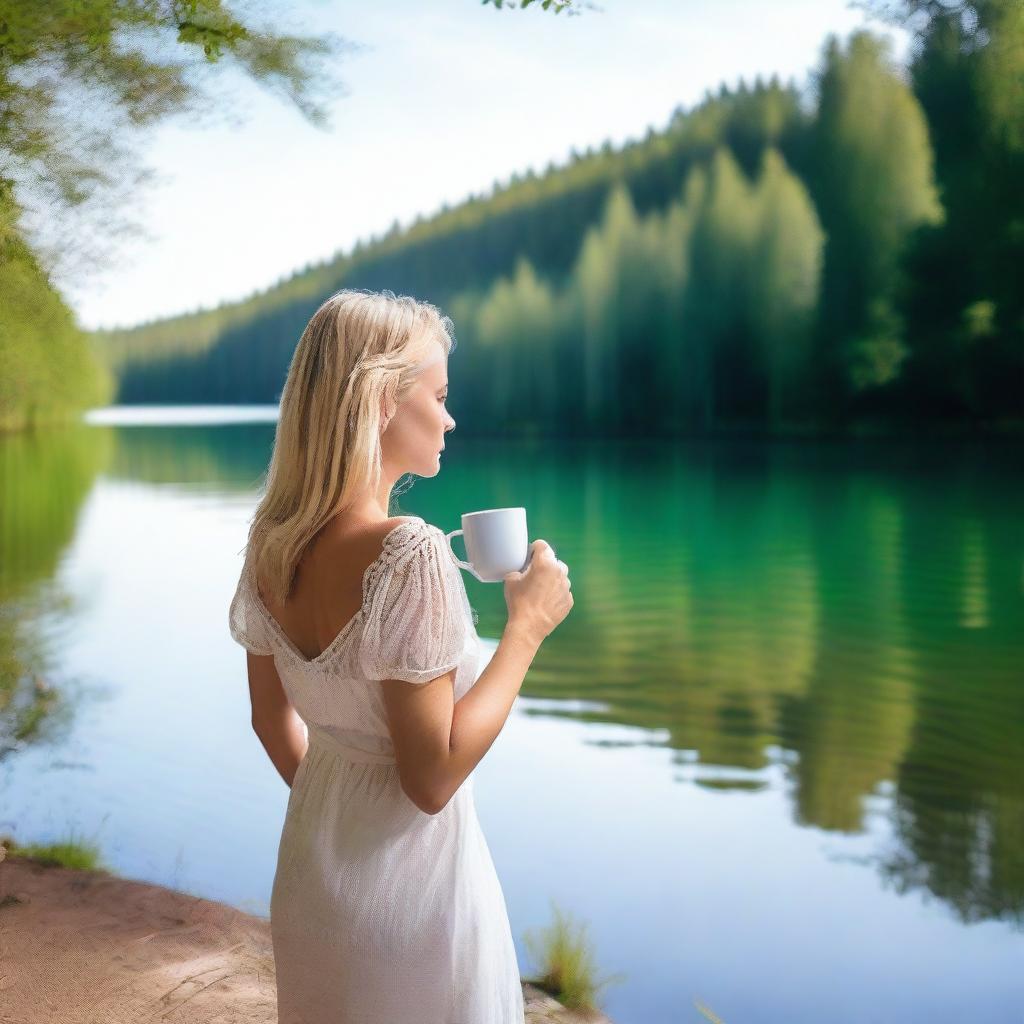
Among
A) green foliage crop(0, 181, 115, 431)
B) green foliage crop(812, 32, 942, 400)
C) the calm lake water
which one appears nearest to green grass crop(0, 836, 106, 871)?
the calm lake water

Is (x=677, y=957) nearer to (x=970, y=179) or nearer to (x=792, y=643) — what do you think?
(x=792, y=643)

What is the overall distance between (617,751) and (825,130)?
36.4 metres

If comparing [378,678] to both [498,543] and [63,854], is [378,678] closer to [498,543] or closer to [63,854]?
[498,543]

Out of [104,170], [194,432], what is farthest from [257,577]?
[194,432]

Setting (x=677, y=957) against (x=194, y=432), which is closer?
(x=677, y=957)

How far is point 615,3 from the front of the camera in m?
76.6

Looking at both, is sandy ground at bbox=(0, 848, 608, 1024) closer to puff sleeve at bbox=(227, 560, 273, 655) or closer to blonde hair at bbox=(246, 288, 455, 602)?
puff sleeve at bbox=(227, 560, 273, 655)

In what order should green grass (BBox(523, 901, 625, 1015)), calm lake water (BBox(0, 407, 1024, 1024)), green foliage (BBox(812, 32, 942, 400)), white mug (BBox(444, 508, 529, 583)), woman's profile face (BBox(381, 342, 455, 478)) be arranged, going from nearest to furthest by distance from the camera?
woman's profile face (BBox(381, 342, 455, 478)) < white mug (BBox(444, 508, 529, 583)) < green grass (BBox(523, 901, 625, 1015)) < calm lake water (BBox(0, 407, 1024, 1024)) < green foliage (BBox(812, 32, 942, 400))

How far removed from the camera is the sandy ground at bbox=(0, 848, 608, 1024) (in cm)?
250

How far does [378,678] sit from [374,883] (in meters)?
0.25

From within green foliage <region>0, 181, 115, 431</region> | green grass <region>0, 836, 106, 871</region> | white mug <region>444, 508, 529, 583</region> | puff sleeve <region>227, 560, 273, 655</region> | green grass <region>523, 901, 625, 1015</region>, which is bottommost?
green grass <region>523, 901, 625, 1015</region>

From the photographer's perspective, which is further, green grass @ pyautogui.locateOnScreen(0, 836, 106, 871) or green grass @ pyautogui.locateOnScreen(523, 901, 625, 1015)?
green grass @ pyautogui.locateOnScreen(0, 836, 106, 871)

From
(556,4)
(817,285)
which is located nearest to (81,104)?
(556,4)

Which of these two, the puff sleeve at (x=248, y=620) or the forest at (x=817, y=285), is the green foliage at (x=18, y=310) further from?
the forest at (x=817, y=285)
